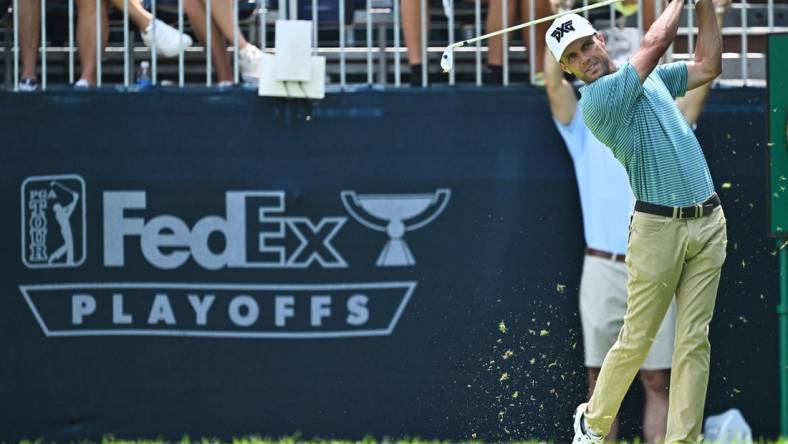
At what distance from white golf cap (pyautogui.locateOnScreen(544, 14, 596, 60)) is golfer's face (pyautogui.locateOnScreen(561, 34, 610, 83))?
2cm

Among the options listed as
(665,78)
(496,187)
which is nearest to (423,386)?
(496,187)

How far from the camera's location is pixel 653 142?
6336 millimetres

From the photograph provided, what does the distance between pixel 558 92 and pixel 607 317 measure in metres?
1.19

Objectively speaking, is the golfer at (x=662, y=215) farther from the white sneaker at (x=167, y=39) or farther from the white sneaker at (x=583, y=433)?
the white sneaker at (x=167, y=39)

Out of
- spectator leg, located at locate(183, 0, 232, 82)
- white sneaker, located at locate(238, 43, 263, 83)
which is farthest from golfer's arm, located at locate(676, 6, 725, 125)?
spectator leg, located at locate(183, 0, 232, 82)

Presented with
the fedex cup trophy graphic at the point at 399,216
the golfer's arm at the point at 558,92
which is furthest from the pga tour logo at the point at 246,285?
the golfer's arm at the point at 558,92

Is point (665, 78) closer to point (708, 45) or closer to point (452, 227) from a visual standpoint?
point (708, 45)

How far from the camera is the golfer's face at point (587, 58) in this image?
6.23 meters

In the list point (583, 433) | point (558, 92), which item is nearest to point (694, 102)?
point (558, 92)

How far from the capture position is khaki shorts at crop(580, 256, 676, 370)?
789 cm

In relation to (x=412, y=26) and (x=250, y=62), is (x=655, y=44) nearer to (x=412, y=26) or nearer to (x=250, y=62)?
(x=412, y=26)

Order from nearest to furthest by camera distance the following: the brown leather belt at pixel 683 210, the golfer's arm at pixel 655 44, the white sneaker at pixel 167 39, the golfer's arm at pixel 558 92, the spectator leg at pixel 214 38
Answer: the golfer's arm at pixel 655 44
the brown leather belt at pixel 683 210
the golfer's arm at pixel 558 92
the white sneaker at pixel 167 39
the spectator leg at pixel 214 38

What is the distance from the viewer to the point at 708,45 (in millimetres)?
6355

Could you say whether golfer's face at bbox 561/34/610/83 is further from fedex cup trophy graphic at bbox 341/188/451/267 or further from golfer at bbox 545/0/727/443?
fedex cup trophy graphic at bbox 341/188/451/267
